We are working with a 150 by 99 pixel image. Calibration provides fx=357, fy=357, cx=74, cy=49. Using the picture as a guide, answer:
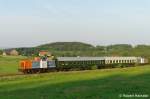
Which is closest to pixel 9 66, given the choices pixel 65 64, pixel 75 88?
pixel 65 64

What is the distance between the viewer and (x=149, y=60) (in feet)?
346

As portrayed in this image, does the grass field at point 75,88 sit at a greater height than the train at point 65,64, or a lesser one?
lesser

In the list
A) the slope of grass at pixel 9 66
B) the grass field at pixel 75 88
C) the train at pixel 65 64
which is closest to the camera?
the grass field at pixel 75 88

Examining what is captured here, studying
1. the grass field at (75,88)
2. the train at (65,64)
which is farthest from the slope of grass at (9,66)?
the grass field at (75,88)

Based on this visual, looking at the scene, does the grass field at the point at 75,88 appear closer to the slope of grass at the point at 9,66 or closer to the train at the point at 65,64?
the train at the point at 65,64

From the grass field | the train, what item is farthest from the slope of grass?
the grass field

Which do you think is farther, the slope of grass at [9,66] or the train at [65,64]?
the slope of grass at [9,66]

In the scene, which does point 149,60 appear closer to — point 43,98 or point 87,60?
point 87,60

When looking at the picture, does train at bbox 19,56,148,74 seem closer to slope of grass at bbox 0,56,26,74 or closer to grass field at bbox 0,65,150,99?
slope of grass at bbox 0,56,26,74

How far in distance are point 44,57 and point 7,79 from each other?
20020 millimetres

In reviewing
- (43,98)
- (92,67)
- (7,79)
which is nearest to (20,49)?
(92,67)

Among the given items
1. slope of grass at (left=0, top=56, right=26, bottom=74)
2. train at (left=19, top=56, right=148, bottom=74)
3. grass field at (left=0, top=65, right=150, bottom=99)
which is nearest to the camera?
grass field at (left=0, top=65, right=150, bottom=99)

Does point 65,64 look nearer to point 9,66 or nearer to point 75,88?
point 9,66

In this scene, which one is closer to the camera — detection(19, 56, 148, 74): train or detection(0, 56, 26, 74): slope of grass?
detection(19, 56, 148, 74): train
